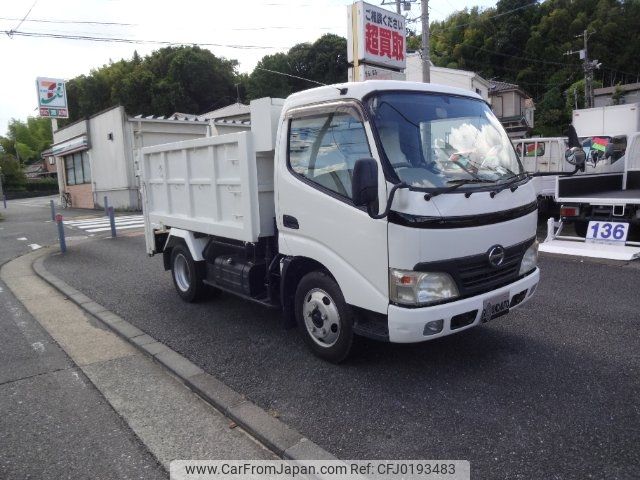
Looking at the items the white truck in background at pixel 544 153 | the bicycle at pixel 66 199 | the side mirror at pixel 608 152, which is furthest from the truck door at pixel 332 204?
the bicycle at pixel 66 199

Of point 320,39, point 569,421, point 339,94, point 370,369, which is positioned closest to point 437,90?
point 339,94

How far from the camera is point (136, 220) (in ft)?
56.7

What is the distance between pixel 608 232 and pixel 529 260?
5015 mm

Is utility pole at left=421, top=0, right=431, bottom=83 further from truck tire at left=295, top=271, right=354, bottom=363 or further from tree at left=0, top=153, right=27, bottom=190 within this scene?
tree at left=0, top=153, right=27, bottom=190

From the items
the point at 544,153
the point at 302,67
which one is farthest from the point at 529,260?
the point at 302,67

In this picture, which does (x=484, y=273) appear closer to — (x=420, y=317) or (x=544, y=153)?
(x=420, y=317)

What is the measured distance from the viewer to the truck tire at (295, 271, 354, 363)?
12.5 feet

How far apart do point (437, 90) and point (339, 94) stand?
91 centimetres

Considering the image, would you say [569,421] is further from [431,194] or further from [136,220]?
[136,220]

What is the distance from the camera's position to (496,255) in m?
3.57

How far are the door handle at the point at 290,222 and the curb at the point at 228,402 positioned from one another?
4.73 feet

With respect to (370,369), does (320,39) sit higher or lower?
higher

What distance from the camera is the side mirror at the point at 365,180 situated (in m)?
3.11

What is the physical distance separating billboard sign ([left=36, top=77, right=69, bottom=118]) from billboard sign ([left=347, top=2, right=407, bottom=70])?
23.9 metres
